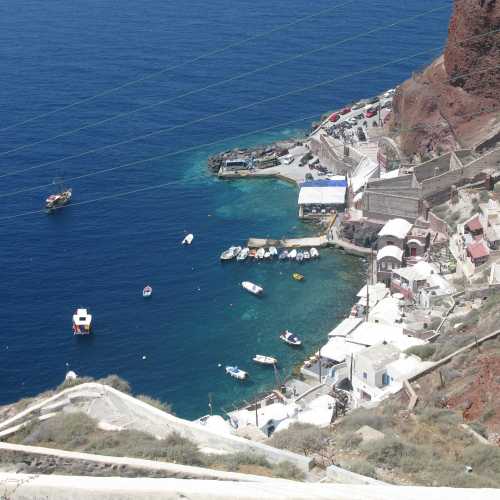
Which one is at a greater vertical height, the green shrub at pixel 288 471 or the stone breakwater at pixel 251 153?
the stone breakwater at pixel 251 153

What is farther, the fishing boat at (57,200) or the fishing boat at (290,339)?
the fishing boat at (57,200)

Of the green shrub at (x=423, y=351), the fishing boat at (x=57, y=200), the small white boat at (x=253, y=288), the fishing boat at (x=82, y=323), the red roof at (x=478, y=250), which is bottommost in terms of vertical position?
the green shrub at (x=423, y=351)

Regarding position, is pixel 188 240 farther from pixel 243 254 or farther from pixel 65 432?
pixel 65 432

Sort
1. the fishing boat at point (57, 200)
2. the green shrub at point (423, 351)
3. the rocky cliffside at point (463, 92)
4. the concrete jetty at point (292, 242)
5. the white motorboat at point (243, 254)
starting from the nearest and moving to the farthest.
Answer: the green shrub at point (423, 351) → the white motorboat at point (243, 254) → the concrete jetty at point (292, 242) → the rocky cliffside at point (463, 92) → the fishing boat at point (57, 200)

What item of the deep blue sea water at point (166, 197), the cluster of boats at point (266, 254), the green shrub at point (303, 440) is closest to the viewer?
the green shrub at point (303, 440)

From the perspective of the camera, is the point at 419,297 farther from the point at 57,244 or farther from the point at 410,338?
the point at 57,244

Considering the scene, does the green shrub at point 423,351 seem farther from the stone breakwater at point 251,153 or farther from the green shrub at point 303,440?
the stone breakwater at point 251,153

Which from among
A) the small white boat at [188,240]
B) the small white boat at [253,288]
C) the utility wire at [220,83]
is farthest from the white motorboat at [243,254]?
the utility wire at [220,83]
